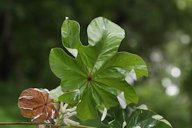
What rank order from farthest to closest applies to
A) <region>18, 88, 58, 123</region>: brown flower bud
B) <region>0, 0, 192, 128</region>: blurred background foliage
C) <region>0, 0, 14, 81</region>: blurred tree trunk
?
1. <region>0, 0, 14, 81</region>: blurred tree trunk
2. <region>0, 0, 192, 128</region>: blurred background foliage
3. <region>18, 88, 58, 123</region>: brown flower bud

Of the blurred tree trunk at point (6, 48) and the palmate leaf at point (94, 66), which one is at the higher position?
the palmate leaf at point (94, 66)

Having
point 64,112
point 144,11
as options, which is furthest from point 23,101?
point 144,11

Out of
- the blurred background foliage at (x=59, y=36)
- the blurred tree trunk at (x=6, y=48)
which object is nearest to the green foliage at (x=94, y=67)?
the blurred background foliage at (x=59, y=36)

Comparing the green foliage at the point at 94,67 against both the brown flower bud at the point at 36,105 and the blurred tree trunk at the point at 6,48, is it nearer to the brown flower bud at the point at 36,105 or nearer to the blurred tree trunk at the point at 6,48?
the brown flower bud at the point at 36,105

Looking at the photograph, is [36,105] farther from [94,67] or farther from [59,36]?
[59,36]

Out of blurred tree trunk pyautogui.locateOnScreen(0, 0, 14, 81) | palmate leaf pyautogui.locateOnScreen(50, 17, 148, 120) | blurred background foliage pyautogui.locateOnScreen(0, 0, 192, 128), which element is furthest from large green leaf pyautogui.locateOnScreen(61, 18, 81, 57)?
blurred tree trunk pyautogui.locateOnScreen(0, 0, 14, 81)

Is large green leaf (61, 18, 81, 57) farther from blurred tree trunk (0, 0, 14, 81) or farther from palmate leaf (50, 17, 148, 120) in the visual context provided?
blurred tree trunk (0, 0, 14, 81)

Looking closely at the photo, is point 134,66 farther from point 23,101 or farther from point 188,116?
point 188,116
